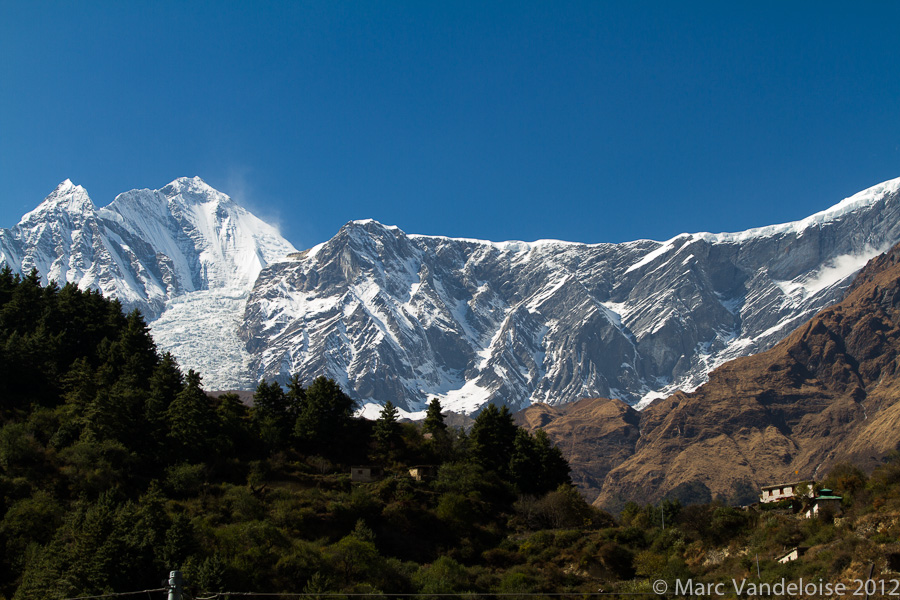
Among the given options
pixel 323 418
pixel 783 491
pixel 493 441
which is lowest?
pixel 783 491

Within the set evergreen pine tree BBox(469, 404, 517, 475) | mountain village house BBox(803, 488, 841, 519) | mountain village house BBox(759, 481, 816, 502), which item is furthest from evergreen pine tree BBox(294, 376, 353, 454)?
mountain village house BBox(803, 488, 841, 519)

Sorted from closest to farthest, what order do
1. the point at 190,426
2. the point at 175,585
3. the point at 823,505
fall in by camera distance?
the point at 175,585
the point at 823,505
the point at 190,426

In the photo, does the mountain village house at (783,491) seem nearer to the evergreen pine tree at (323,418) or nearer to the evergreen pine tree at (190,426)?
the evergreen pine tree at (323,418)

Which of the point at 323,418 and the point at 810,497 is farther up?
the point at 323,418

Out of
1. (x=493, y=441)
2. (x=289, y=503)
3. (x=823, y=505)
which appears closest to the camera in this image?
(x=823, y=505)

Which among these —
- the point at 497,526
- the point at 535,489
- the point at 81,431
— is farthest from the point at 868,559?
the point at 81,431

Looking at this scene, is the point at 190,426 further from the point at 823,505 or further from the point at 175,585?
the point at 823,505

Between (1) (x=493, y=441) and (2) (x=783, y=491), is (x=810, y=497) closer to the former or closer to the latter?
(2) (x=783, y=491)

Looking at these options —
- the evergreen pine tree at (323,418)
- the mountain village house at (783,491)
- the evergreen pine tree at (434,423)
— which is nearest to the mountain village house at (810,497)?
the mountain village house at (783,491)

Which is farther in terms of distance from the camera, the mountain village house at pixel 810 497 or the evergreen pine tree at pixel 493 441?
the evergreen pine tree at pixel 493 441

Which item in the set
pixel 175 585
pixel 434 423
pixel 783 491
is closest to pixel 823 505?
pixel 783 491

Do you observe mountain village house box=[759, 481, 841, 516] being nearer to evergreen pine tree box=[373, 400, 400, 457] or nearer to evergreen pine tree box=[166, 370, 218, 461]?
evergreen pine tree box=[373, 400, 400, 457]

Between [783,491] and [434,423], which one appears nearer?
[783,491]

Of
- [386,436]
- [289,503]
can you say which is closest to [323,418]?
[386,436]
